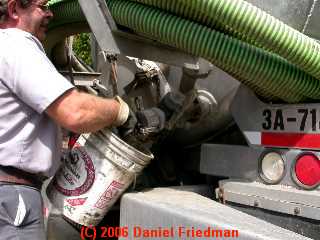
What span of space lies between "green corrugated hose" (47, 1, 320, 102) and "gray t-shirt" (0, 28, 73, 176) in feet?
1.21

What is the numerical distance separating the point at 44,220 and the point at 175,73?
87cm

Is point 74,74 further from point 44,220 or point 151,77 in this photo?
point 44,220

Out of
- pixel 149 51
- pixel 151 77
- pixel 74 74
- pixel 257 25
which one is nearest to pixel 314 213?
pixel 257 25

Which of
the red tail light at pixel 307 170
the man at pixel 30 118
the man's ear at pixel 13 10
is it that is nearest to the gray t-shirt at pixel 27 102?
the man at pixel 30 118

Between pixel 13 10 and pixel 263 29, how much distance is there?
3.40ft

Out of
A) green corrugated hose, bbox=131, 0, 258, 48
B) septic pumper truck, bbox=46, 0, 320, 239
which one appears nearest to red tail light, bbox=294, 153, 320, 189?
septic pumper truck, bbox=46, 0, 320, 239

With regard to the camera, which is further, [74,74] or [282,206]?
[74,74]

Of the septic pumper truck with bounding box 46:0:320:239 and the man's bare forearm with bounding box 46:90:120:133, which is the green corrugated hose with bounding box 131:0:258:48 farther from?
the man's bare forearm with bounding box 46:90:120:133

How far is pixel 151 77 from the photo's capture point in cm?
236

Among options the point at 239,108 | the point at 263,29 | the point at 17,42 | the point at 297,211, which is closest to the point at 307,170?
the point at 297,211

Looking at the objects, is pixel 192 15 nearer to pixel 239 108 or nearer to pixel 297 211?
pixel 239 108

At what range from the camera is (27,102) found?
187 centimetres

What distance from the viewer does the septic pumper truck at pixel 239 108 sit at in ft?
5.29

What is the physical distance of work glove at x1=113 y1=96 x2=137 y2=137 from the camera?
1.93m
